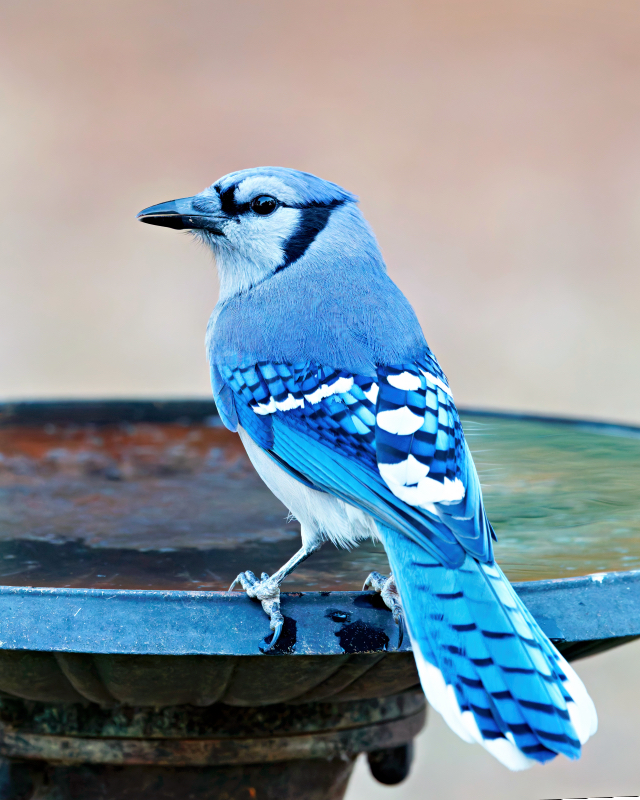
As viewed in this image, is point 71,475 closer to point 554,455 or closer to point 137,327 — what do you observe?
point 554,455

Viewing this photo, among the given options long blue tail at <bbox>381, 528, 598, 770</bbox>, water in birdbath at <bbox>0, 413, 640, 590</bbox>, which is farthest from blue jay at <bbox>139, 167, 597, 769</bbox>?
water in birdbath at <bbox>0, 413, 640, 590</bbox>

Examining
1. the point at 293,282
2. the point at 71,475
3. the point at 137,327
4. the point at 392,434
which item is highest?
the point at 293,282

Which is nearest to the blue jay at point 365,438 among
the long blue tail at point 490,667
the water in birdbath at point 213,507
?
the long blue tail at point 490,667

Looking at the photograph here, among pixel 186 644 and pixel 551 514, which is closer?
pixel 186 644

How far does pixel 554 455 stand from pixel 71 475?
1.00m

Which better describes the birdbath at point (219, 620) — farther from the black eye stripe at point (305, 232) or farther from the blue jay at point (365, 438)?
the black eye stripe at point (305, 232)

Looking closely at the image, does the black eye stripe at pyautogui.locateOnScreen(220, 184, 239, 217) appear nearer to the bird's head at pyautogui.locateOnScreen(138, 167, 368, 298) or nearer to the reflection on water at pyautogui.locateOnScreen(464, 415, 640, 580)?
the bird's head at pyautogui.locateOnScreen(138, 167, 368, 298)

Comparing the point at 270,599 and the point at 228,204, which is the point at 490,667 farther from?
the point at 228,204

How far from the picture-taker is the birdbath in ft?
3.31

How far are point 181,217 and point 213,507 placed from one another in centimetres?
62

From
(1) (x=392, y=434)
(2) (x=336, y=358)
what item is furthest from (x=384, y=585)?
(2) (x=336, y=358)

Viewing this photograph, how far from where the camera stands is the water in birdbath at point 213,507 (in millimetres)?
1380

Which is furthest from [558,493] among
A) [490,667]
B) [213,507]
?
[490,667]

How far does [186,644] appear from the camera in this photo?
0.99m
